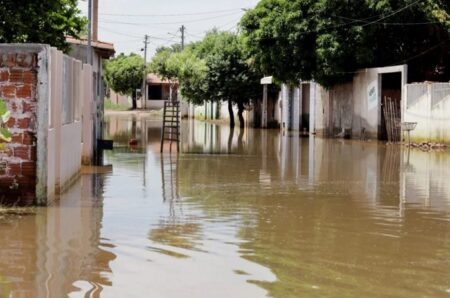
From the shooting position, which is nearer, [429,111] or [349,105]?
[429,111]

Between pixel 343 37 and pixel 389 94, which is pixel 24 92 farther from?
pixel 389 94

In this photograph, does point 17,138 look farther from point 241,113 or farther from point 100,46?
point 241,113

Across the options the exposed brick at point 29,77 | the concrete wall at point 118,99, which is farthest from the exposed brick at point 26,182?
the concrete wall at point 118,99

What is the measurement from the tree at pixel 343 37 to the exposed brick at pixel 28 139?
21.7m

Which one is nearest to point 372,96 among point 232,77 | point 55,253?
point 232,77

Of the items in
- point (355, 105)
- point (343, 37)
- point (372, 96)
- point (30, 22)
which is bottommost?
point (355, 105)

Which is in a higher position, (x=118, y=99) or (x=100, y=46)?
(x=100, y=46)

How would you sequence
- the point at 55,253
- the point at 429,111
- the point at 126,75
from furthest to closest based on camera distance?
the point at 126,75
the point at 429,111
the point at 55,253

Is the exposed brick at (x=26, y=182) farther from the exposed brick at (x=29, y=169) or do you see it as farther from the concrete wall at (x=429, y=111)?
the concrete wall at (x=429, y=111)

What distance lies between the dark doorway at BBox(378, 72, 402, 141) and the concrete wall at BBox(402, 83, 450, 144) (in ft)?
5.42

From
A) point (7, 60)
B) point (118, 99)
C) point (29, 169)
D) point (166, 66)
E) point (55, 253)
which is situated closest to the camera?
point (55, 253)

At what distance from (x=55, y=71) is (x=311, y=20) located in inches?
873

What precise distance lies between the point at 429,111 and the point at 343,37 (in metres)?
5.91

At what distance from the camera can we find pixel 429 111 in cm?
2772
